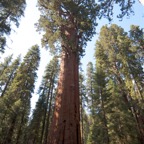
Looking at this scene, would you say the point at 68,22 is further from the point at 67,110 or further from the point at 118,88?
the point at 118,88

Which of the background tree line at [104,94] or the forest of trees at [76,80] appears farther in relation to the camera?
the background tree line at [104,94]

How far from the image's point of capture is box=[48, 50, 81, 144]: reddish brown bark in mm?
5508

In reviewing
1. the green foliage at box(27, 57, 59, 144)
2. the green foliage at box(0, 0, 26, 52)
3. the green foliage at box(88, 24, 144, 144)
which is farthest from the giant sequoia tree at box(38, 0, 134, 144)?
the green foliage at box(27, 57, 59, 144)

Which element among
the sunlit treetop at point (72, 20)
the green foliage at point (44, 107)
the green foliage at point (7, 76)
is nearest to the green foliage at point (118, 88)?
the green foliage at point (44, 107)

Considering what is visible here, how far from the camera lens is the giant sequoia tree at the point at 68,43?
577cm

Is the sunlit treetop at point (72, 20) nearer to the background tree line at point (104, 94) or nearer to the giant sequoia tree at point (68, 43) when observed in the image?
the giant sequoia tree at point (68, 43)

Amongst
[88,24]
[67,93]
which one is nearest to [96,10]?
[88,24]

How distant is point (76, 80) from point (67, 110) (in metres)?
1.81

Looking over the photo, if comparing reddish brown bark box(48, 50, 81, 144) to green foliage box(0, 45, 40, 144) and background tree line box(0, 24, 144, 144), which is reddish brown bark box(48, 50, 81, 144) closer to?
background tree line box(0, 24, 144, 144)

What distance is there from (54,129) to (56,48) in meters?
5.59

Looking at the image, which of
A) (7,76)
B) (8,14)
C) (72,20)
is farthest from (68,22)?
(7,76)

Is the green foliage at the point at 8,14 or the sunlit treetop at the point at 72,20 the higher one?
the green foliage at the point at 8,14

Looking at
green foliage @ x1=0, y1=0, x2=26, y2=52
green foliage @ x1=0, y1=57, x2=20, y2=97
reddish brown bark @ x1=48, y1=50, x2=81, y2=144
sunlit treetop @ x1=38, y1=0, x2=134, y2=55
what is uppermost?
green foliage @ x1=0, y1=57, x2=20, y2=97

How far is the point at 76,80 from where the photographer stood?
763 cm
